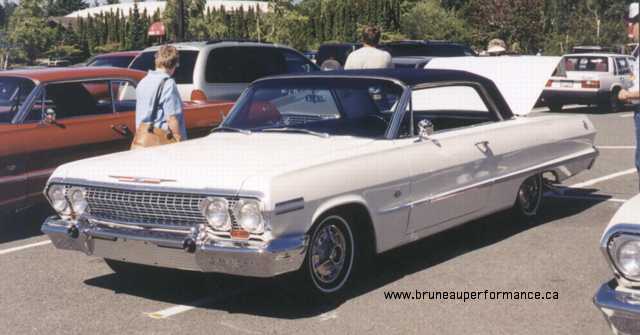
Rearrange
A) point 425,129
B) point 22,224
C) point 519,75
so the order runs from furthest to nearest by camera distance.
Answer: point 519,75, point 22,224, point 425,129

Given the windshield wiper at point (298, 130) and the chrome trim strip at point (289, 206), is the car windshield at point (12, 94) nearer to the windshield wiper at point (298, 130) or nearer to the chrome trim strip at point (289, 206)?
the windshield wiper at point (298, 130)

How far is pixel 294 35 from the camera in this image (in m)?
56.2

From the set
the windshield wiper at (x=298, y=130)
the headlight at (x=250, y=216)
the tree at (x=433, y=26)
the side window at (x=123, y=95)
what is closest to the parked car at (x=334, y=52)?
the side window at (x=123, y=95)

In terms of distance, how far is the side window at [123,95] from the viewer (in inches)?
361

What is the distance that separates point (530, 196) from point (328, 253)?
9.96ft

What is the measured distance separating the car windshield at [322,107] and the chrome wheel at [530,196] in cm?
187

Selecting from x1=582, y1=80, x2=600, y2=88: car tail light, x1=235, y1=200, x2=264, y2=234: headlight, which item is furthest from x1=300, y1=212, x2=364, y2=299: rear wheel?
x1=582, y1=80, x2=600, y2=88: car tail light

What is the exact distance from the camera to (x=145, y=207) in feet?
18.4

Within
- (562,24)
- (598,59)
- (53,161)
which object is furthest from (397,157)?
(562,24)

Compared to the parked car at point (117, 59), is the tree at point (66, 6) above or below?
below

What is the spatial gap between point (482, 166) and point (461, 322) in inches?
76.7

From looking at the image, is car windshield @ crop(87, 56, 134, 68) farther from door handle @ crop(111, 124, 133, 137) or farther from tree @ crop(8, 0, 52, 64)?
tree @ crop(8, 0, 52, 64)

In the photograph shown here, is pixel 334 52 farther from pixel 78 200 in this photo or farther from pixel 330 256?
pixel 330 256

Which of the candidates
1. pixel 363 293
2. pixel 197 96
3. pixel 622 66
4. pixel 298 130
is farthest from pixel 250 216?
pixel 622 66
